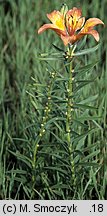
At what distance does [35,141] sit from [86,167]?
176 millimetres

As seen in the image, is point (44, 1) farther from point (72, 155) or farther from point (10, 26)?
point (72, 155)

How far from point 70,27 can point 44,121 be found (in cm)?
30

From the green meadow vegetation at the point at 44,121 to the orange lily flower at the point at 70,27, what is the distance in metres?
0.08

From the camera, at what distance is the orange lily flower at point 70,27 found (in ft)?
3.24

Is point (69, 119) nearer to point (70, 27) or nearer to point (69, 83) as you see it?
point (69, 83)

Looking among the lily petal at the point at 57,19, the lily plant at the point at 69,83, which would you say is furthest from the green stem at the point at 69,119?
the lily petal at the point at 57,19

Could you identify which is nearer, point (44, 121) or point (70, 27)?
point (70, 27)

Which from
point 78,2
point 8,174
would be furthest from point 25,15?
point 8,174

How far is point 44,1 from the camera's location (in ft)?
7.42

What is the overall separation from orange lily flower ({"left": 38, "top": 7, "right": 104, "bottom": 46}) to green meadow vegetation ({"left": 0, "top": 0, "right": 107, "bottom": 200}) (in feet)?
0.25

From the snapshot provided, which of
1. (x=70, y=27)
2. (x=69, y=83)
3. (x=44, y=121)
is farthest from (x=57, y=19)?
(x=44, y=121)

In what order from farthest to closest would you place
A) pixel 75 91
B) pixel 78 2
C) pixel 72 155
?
pixel 78 2, pixel 72 155, pixel 75 91

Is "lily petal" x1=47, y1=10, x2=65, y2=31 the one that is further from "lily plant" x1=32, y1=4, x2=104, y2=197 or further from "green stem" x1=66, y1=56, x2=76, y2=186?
"green stem" x1=66, y1=56, x2=76, y2=186

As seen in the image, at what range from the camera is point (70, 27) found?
39.1 inches
